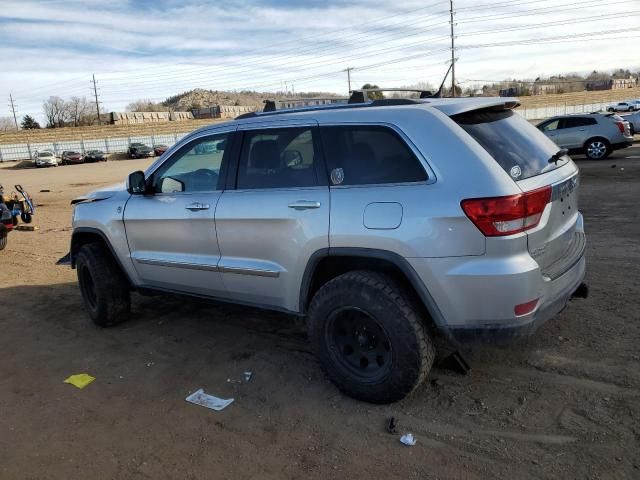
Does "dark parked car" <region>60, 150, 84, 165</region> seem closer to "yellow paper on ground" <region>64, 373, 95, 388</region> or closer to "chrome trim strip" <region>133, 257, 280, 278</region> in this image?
"chrome trim strip" <region>133, 257, 280, 278</region>

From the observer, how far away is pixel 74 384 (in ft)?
13.1

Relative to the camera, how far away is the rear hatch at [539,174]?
3035mm

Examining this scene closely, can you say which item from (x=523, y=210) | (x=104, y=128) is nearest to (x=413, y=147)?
(x=523, y=210)

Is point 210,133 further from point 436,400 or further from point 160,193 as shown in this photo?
point 436,400

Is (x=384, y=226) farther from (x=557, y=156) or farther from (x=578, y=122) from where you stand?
(x=578, y=122)

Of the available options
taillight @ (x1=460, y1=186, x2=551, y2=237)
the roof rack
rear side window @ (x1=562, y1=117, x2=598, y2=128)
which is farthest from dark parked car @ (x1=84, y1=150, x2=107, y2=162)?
taillight @ (x1=460, y1=186, x2=551, y2=237)

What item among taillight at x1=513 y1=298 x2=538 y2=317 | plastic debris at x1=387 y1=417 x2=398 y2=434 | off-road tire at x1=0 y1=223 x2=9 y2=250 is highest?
taillight at x1=513 y1=298 x2=538 y2=317

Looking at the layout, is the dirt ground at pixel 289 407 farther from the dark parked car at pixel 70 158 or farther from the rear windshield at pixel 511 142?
the dark parked car at pixel 70 158

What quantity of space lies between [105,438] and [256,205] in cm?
176

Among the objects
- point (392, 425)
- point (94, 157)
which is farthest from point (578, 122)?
point (94, 157)

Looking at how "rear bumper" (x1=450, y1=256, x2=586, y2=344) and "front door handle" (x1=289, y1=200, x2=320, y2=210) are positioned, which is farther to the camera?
"front door handle" (x1=289, y1=200, x2=320, y2=210)

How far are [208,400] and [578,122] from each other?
17100 millimetres

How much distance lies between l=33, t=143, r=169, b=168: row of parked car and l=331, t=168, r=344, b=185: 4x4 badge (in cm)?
4571

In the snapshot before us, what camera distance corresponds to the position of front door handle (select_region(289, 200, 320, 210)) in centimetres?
341
